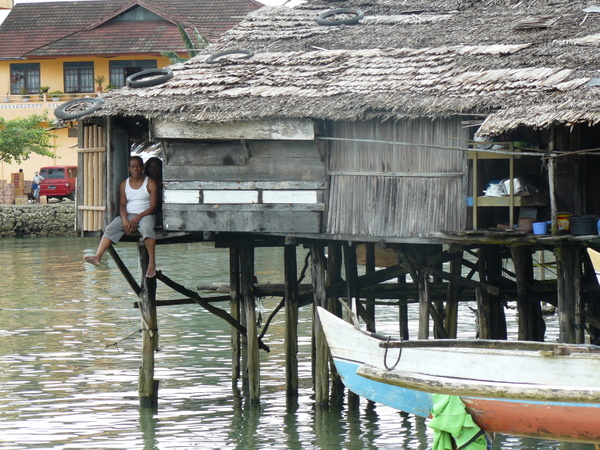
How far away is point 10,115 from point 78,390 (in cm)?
3282

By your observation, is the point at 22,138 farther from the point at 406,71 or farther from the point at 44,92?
the point at 406,71

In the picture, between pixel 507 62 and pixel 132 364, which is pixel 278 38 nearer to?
pixel 507 62

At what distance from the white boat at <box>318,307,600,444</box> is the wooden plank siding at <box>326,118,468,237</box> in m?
1.68

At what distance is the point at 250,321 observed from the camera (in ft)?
47.9

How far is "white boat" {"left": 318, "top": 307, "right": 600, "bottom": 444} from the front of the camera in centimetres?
1045

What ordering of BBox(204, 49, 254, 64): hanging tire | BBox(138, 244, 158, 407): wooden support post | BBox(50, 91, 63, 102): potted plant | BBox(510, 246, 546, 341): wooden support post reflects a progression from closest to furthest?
BBox(510, 246, 546, 341): wooden support post < BBox(138, 244, 158, 407): wooden support post < BBox(204, 49, 254, 64): hanging tire < BBox(50, 91, 63, 102): potted plant

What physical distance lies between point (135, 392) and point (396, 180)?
16.5ft

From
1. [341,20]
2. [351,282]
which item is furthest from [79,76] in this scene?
[351,282]

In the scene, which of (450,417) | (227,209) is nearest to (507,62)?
(227,209)

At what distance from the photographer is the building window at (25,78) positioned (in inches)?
1907

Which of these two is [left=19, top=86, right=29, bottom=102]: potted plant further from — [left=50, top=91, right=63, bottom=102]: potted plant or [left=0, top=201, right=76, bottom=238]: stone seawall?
[left=0, top=201, right=76, bottom=238]: stone seawall

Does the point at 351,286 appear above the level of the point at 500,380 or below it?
above

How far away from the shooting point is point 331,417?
45.9 ft

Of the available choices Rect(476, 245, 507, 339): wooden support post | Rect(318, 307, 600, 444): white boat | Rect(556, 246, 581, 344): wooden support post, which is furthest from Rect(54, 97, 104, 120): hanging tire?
Rect(556, 246, 581, 344): wooden support post
